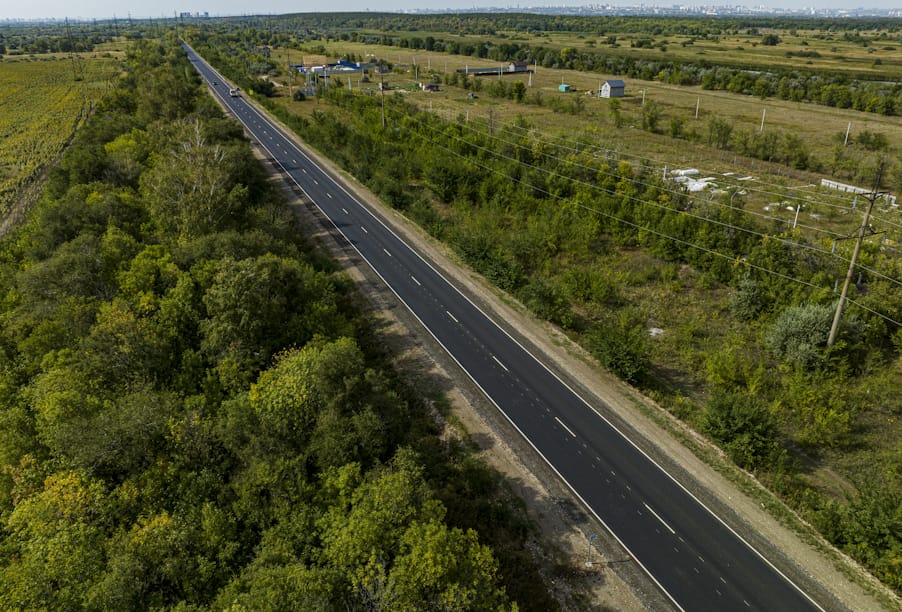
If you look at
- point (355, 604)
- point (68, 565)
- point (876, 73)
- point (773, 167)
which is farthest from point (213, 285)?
point (876, 73)

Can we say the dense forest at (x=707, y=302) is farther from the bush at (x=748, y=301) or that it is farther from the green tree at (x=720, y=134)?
the green tree at (x=720, y=134)

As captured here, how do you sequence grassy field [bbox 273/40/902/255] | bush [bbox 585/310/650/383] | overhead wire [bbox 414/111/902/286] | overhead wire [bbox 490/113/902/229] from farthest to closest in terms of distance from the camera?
grassy field [bbox 273/40/902/255] → overhead wire [bbox 490/113/902/229] → overhead wire [bbox 414/111/902/286] → bush [bbox 585/310/650/383]

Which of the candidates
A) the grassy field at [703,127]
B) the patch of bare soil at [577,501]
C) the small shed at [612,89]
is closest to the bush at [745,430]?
the patch of bare soil at [577,501]

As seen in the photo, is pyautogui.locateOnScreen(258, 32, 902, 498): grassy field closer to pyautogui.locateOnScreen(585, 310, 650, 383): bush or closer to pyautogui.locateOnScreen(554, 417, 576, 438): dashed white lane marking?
pyautogui.locateOnScreen(585, 310, 650, 383): bush

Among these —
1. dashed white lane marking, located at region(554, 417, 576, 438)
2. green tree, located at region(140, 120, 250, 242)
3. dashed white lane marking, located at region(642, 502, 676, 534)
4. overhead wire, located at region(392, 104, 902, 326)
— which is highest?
green tree, located at region(140, 120, 250, 242)

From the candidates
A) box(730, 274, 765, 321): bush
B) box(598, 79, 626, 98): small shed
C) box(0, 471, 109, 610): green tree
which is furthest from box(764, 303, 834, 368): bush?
box(598, 79, 626, 98): small shed

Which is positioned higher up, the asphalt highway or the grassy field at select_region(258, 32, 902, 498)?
the grassy field at select_region(258, 32, 902, 498)

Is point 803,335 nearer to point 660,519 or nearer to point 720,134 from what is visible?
point 660,519

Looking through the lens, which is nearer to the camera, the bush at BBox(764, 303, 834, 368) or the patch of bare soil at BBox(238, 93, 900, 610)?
the patch of bare soil at BBox(238, 93, 900, 610)
